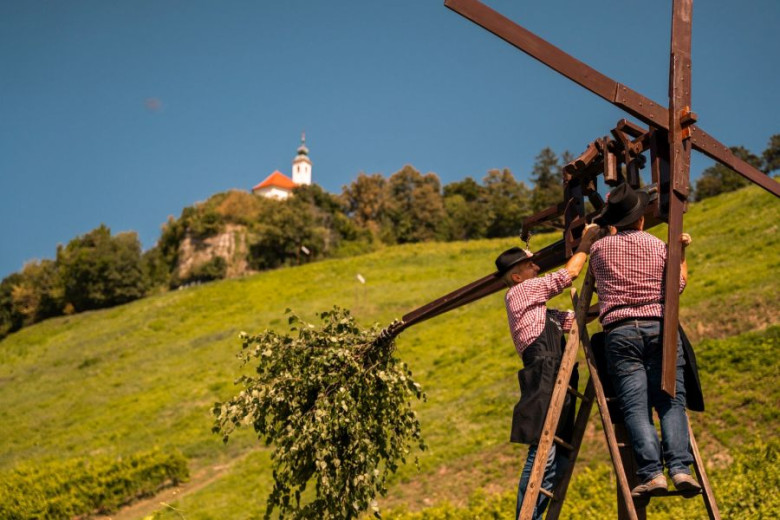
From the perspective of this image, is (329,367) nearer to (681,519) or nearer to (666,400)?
(666,400)

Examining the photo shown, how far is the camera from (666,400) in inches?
198

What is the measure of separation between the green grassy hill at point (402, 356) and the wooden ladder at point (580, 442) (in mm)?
3269

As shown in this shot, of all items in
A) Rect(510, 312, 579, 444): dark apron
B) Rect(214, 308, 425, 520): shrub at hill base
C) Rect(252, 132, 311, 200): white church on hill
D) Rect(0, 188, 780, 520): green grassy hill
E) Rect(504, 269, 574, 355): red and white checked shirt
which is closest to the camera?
Rect(510, 312, 579, 444): dark apron

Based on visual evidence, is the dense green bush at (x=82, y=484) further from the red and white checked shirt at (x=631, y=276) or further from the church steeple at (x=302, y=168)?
the church steeple at (x=302, y=168)

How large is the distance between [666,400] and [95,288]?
7223cm

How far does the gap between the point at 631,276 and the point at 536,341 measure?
3.22ft

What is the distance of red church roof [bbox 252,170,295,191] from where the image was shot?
141000 millimetres

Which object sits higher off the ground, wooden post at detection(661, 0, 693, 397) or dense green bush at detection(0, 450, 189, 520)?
wooden post at detection(661, 0, 693, 397)

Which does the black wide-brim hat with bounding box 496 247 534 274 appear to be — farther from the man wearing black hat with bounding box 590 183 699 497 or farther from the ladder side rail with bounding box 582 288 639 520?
the ladder side rail with bounding box 582 288 639 520

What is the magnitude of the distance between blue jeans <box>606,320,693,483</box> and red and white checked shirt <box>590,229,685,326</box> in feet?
0.37

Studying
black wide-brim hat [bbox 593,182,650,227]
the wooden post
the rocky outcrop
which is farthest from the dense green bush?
the rocky outcrop

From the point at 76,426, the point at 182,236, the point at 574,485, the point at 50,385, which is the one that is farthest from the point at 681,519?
the point at 182,236

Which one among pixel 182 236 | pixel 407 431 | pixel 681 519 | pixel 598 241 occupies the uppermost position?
pixel 182 236

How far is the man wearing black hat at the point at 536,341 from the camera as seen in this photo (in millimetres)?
5539
